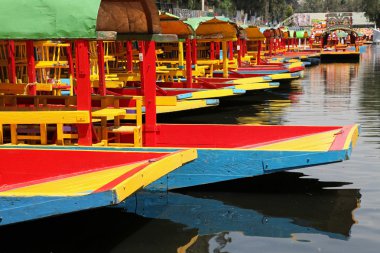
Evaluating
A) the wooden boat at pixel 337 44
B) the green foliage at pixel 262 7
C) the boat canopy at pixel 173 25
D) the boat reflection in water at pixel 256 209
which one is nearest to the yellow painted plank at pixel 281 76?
the boat canopy at pixel 173 25

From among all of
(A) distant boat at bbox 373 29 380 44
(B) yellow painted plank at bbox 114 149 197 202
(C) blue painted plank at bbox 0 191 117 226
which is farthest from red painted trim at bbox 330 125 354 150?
(A) distant boat at bbox 373 29 380 44

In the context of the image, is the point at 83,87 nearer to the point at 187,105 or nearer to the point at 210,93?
the point at 187,105

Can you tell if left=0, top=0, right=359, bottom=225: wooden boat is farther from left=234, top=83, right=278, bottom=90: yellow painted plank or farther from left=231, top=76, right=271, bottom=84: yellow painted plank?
left=231, top=76, right=271, bottom=84: yellow painted plank

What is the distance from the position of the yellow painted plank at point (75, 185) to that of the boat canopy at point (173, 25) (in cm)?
1238

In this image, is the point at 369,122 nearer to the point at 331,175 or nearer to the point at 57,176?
the point at 331,175

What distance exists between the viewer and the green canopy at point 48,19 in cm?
841

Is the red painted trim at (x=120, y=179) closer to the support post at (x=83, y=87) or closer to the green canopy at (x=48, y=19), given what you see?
the support post at (x=83, y=87)

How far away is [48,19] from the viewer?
27.8ft

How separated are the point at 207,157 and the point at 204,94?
9688mm

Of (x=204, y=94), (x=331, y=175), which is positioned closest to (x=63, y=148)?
(x=331, y=175)

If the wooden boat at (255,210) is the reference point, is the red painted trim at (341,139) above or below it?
above

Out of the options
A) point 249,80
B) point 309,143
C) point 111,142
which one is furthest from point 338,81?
point 111,142

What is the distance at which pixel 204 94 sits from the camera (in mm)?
19547

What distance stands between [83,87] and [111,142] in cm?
217
